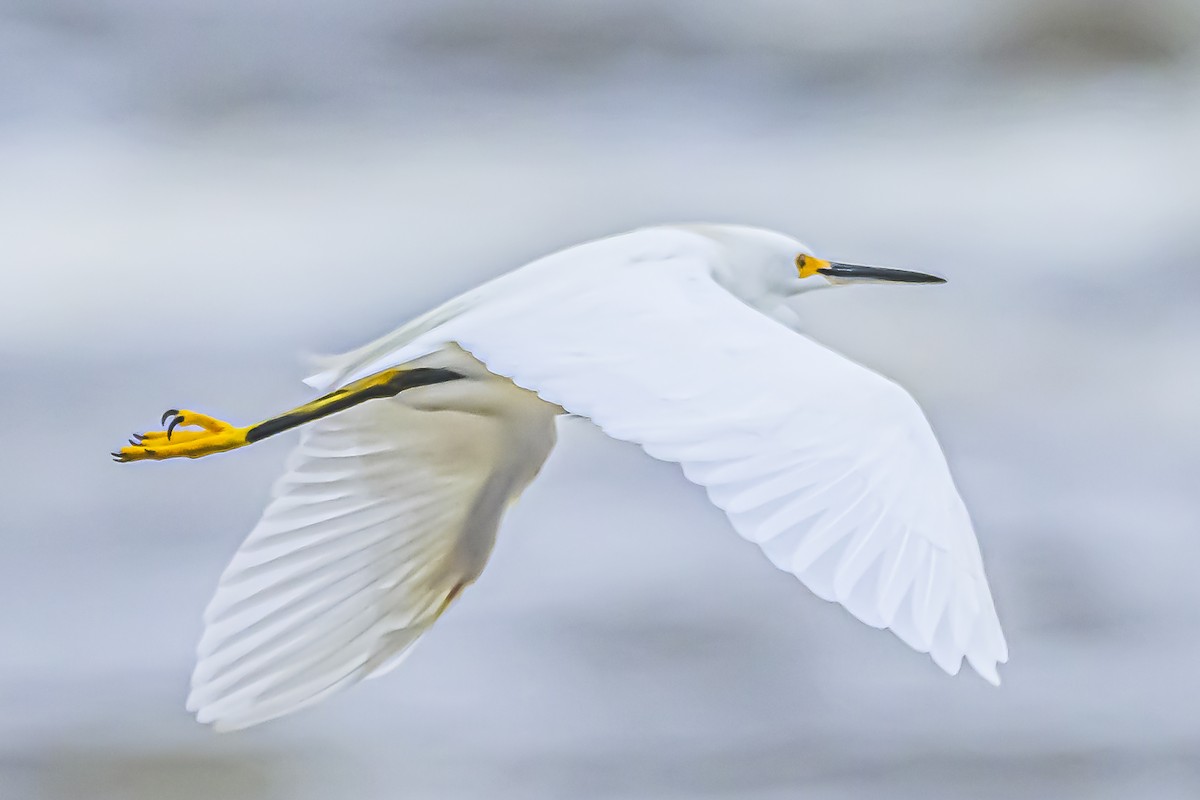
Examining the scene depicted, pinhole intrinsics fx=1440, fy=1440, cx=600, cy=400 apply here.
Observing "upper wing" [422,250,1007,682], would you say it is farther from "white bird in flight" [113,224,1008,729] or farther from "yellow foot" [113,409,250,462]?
"yellow foot" [113,409,250,462]

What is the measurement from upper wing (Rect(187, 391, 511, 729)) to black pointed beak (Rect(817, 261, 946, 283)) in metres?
0.26

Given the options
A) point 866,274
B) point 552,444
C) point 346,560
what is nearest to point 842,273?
point 866,274

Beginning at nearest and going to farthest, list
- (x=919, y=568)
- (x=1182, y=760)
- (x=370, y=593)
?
(x=919, y=568), (x=370, y=593), (x=1182, y=760)

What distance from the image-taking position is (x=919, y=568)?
1.77 feet

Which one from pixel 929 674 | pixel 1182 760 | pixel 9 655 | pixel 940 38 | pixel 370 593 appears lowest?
pixel 1182 760

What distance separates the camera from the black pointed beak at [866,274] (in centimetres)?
96

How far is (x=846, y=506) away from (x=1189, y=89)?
3813 millimetres

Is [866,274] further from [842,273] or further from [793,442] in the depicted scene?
[793,442]

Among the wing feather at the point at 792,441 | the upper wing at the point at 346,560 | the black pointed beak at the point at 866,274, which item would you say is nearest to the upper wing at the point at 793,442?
the wing feather at the point at 792,441

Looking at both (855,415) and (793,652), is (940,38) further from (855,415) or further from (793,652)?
(855,415)

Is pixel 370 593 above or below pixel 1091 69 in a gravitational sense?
below

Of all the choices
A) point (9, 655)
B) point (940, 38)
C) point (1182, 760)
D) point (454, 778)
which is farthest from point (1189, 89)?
point (9, 655)

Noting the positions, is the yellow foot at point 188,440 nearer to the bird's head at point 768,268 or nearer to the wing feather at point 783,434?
the wing feather at point 783,434

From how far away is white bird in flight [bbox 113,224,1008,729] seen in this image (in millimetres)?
536
